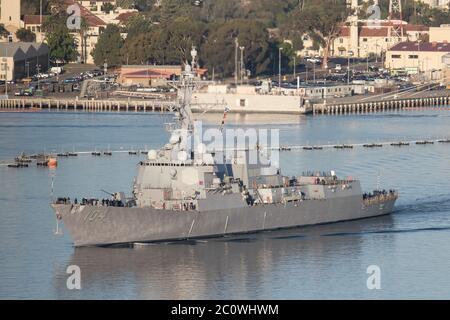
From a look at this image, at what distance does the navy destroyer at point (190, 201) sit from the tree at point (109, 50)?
246 feet

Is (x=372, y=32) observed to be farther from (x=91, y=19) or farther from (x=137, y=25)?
(x=91, y=19)

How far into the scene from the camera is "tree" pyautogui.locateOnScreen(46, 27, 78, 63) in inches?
5325

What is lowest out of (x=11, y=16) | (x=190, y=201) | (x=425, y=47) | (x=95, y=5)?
(x=190, y=201)

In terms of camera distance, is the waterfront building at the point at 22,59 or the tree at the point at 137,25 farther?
the tree at the point at 137,25

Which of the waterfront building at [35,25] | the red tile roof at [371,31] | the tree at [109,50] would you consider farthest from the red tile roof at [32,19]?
the red tile roof at [371,31]

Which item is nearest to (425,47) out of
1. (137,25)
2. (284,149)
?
(137,25)

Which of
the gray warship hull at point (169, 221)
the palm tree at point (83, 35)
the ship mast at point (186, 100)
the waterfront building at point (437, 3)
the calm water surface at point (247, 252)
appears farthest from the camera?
the waterfront building at point (437, 3)

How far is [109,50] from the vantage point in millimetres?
134250

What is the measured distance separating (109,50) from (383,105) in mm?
26074

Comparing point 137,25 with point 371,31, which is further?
point 371,31

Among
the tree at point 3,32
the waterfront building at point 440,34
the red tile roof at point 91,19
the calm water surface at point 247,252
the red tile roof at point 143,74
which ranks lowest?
the calm water surface at point 247,252

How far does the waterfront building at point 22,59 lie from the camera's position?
12594cm

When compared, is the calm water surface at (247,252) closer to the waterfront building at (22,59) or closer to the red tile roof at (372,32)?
the waterfront building at (22,59)
